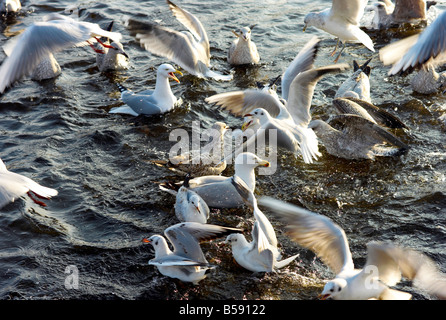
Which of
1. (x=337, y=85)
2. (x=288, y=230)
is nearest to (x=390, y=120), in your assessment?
(x=337, y=85)

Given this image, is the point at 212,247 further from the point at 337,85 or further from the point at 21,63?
the point at 337,85

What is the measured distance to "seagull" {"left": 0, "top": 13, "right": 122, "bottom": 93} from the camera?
5895 millimetres

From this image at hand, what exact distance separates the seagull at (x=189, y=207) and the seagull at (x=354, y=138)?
6.96 feet

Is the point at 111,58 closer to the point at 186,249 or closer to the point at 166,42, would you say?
the point at 166,42

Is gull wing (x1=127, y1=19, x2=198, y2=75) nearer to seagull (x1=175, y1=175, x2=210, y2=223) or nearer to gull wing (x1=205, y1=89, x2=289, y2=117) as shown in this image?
gull wing (x1=205, y1=89, x2=289, y2=117)

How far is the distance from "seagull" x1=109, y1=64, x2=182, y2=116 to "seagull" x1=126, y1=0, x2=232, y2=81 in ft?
1.22

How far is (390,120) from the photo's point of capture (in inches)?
277

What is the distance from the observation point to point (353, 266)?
4555mm

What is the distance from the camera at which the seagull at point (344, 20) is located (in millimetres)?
7906

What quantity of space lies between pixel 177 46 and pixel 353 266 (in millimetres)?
5122

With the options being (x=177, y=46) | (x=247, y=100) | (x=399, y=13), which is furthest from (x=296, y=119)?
(x=399, y=13)

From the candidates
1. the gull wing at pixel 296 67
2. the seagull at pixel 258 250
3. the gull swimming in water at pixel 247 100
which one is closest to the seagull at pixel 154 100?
the gull swimming in water at pixel 247 100

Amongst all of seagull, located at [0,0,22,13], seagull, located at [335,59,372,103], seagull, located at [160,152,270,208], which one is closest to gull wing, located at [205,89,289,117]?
seagull, located at [335,59,372,103]
